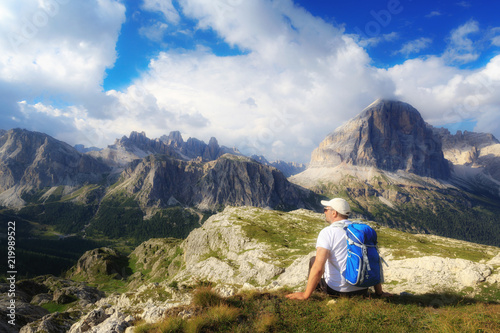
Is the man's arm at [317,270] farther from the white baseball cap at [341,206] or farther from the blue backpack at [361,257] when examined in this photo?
the white baseball cap at [341,206]

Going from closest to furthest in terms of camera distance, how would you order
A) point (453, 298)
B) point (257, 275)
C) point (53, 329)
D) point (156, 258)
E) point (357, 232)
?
point (357, 232) < point (453, 298) < point (53, 329) < point (257, 275) < point (156, 258)

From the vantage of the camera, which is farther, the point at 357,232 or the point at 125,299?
the point at 125,299

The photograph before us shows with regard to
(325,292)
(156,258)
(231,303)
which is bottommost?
(156,258)

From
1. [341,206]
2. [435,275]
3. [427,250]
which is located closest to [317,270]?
[341,206]

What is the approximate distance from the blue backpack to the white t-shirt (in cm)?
20

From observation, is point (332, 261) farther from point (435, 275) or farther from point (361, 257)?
point (435, 275)

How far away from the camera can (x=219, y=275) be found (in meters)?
45.9

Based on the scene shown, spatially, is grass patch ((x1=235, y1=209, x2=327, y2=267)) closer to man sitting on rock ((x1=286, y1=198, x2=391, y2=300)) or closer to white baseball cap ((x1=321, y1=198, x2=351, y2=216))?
man sitting on rock ((x1=286, y1=198, x2=391, y2=300))

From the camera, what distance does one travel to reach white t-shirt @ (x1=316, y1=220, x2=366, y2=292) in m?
8.27

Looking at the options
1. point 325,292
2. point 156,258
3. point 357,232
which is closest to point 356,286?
point 325,292

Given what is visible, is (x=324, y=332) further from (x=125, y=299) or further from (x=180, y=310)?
(x=125, y=299)

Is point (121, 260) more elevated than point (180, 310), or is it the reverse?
point (180, 310)

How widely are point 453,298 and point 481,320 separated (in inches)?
300

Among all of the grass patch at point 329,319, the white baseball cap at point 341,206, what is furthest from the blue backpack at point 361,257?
the grass patch at point 329,319
